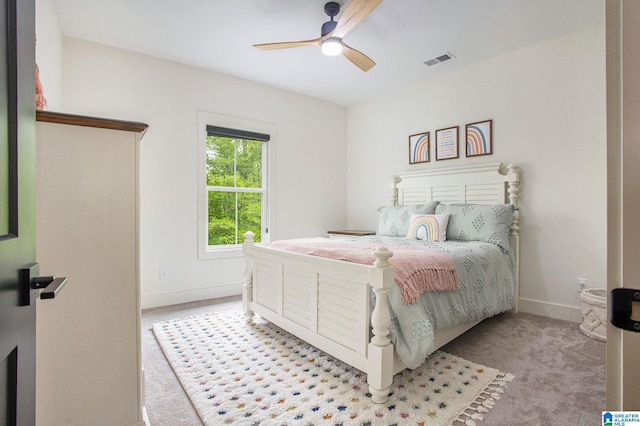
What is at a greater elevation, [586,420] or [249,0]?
[249,0]

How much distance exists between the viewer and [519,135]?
324 centimetres

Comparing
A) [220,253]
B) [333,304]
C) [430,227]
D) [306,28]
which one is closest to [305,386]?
[333,304]

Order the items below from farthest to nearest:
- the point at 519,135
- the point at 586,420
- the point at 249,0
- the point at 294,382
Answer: the point at 519,135 → the point at 249,0 → the point at 294,382 → the point at 586,420

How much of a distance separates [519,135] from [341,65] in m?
1.99

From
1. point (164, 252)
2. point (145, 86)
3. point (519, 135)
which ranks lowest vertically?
point (164, 252)

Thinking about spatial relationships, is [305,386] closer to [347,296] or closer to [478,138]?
[347,296]

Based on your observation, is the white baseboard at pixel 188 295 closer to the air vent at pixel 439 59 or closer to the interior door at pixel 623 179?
the air vent at pixel 439 59

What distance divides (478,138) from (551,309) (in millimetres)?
1847

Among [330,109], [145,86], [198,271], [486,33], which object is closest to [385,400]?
[198,271]

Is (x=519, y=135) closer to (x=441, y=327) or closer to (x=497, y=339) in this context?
(x=497, y=339)

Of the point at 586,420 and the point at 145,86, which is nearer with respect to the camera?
the point at 586,420

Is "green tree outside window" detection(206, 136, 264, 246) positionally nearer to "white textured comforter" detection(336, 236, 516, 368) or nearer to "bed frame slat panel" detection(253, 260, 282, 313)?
"bed frame slat panel" detection(253, 260, 282, 313)

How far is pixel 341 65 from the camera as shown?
3.55m

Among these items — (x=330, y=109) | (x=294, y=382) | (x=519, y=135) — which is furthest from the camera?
(x=330, y=109)
